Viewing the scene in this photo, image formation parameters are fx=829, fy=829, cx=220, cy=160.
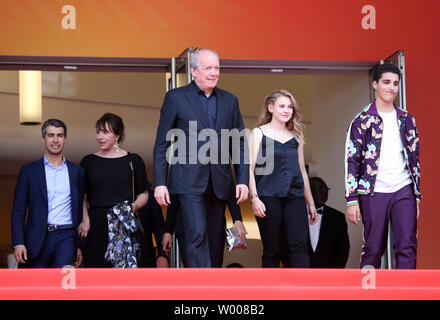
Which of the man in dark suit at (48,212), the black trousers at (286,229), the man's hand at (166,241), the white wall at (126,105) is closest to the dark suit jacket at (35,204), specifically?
the man in dark suit at (48,212)

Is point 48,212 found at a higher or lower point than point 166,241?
higher

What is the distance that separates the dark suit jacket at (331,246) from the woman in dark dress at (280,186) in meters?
1.18

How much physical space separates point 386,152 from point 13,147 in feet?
26.7

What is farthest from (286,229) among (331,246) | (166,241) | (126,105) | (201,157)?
(126,105)

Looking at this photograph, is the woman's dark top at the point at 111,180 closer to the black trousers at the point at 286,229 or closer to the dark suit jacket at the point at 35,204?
the dark suit jacket at the point at 35,204

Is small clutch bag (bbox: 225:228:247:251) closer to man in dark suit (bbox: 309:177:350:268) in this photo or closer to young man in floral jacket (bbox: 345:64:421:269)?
young man in floral jacket (bbox: 345:64:421:269)

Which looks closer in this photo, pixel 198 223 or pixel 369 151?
pixel 198 223

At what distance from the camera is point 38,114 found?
1033 cm

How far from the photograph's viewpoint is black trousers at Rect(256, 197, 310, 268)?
496 centimetres

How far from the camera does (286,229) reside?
16.4ft

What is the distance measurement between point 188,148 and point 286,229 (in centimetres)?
87

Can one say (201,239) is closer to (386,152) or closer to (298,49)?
(386,152)

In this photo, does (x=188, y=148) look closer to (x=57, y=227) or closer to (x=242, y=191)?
(x=242, y=191)

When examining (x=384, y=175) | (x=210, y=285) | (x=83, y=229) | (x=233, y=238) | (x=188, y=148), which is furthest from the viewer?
(x=83, y=229)
